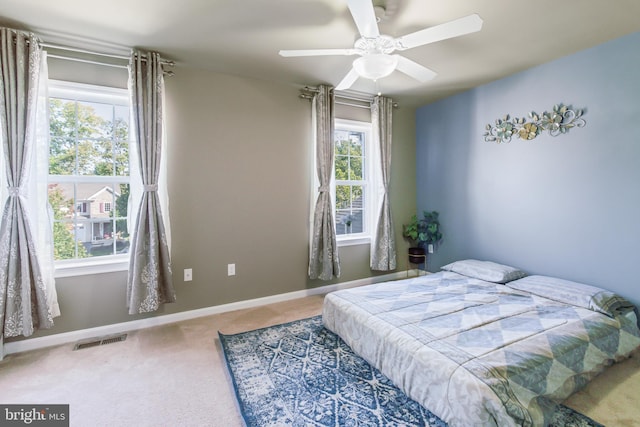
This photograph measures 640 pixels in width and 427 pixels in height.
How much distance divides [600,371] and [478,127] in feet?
8.68

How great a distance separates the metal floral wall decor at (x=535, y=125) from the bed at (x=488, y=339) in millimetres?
1460

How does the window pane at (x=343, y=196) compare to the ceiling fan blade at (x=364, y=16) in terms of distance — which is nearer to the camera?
the ceiling fan blade at (x=364, y=16)

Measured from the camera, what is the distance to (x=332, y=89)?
347 cm

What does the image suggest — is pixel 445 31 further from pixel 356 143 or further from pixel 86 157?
pixel 86 157

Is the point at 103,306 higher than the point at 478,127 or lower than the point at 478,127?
lower

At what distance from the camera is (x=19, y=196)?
219 centimetres

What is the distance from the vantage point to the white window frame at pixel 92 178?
8.05 feet

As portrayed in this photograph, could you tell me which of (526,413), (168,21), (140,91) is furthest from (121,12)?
(526,413)

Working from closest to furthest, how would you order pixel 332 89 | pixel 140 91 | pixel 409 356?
pixel 409 356 < pixel 140 91 < pixel 332 89

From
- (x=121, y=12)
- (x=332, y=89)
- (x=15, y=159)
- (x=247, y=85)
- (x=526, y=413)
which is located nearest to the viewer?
(x=526, y=413)

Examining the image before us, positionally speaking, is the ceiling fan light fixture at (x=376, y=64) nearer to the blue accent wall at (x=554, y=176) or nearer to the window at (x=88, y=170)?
the blue accent wall at (x=554, y=176)

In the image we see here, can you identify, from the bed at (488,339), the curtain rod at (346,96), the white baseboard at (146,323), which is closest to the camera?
the bed at (488,339)

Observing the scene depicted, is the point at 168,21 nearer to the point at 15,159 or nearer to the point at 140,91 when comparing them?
the point at 140,91

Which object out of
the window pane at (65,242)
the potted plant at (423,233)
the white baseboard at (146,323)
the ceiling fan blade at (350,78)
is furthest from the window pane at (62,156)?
the potted plant at (423,233)
